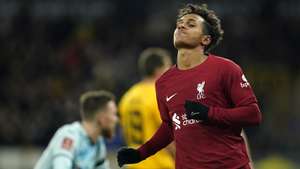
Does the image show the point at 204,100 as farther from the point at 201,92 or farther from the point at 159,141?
the point at 159,141

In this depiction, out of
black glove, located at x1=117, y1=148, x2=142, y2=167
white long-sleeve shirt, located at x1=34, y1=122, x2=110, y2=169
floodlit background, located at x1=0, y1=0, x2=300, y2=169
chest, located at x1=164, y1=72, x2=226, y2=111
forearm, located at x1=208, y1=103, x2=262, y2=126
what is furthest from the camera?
floodlit background, located at x1=0, y1=0, x2=300, y2=169

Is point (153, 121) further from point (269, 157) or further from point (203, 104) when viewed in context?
point (269, 157)

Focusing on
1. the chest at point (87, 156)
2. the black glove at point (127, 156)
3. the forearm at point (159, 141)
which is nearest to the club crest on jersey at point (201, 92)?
the forearm at point (159, 141)

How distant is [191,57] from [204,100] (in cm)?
30

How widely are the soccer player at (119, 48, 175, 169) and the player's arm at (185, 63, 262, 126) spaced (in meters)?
2.80

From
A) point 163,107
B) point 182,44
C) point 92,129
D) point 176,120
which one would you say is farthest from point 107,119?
point 182,44

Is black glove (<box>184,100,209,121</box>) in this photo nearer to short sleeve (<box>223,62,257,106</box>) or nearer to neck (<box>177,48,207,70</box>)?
short sleeve (<box>223,62,257,106</box>)

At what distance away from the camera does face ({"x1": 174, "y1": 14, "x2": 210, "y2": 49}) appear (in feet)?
18.2

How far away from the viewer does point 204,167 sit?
545 cm

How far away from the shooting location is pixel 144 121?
8.20 m

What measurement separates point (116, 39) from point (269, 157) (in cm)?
455

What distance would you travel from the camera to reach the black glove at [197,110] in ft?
17.2

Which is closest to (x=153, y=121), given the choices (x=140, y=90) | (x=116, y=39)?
(x=140, y=90)

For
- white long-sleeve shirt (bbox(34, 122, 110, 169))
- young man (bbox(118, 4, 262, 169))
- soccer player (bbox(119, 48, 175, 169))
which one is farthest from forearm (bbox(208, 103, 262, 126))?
soccer player (bbox(119, 48, 175, 169))
